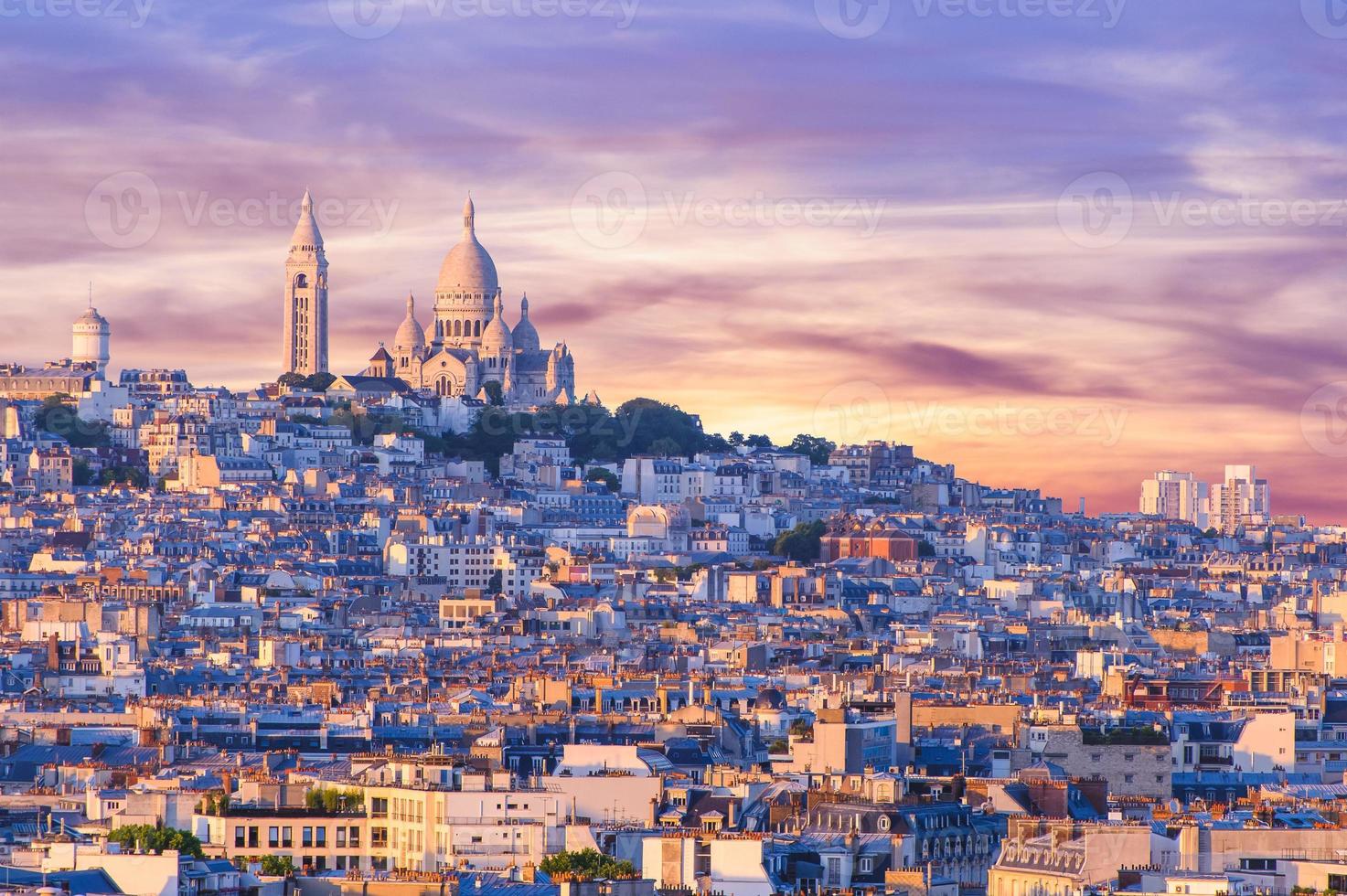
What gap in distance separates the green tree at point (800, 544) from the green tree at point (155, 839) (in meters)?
111

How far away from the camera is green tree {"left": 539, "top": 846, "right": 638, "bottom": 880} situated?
39719mm

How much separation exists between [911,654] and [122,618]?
20.7 m

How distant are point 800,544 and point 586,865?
116m

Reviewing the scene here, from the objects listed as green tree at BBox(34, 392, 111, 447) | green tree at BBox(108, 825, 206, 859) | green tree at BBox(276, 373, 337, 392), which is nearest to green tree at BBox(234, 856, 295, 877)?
green tree at BBox(108, 825, 206, 859)

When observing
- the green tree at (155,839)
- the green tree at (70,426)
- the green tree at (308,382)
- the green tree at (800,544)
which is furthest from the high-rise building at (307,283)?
the green tree at (155,839)

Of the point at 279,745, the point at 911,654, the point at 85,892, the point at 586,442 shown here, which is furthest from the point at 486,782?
the point at 586,442

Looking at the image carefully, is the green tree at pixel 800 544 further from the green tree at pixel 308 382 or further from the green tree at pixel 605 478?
the green tree at pixel 308 382

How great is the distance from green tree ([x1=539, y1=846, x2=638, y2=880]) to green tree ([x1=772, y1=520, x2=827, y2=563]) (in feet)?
369

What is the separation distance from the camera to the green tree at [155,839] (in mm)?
41844

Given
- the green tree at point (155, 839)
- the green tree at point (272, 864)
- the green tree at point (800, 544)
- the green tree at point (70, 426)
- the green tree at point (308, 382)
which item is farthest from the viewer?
the green tree at point (308, 382)

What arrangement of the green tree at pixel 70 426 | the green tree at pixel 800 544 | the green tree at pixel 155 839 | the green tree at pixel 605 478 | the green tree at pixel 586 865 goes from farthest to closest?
the green tree at pixel 605 478, the green tree at pixel 70 426, the green tree at pixel 800 544, the green tree at pixel 155 839, the green tree at pixel 586 865

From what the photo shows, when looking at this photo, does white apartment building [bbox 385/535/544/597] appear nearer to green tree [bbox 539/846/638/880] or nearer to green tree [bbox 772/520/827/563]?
green tree [bbox 772/520/827/563]

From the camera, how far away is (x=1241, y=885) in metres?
36.9

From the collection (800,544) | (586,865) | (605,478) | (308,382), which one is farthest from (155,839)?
(308,382)
